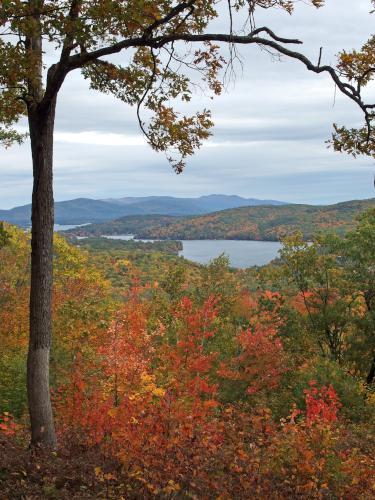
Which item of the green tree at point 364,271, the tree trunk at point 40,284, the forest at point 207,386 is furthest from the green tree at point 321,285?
the tree trunk at point 40,284

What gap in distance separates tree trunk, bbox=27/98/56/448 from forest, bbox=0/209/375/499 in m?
0.88

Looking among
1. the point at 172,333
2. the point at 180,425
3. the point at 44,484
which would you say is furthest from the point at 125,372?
the point at 172,333

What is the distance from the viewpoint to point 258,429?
40.1ft

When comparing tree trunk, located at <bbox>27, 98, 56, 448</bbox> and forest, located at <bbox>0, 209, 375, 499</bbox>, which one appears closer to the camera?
forest, located at <bbox>0, 209, 375, 499</bbox>

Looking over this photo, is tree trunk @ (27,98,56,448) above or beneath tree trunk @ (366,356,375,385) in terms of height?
above

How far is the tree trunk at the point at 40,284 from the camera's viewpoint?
873 centimetres

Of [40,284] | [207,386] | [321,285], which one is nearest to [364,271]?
[321,285]

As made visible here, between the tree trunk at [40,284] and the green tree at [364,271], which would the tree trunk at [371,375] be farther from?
the tree trunk at [40,284]

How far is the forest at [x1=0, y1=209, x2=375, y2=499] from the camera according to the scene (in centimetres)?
847

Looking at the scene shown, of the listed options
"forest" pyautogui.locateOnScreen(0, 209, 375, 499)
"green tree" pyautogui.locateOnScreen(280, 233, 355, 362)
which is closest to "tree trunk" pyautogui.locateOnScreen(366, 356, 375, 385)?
"forest" pyautogui.locateOnScreen(0, 209, 375, 499)

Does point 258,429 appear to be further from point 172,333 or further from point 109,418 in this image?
point 172,333

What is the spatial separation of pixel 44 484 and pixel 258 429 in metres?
6.08

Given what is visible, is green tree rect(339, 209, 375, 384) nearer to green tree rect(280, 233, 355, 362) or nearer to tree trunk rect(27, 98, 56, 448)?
green tree rect(280, 233, 355, 362)

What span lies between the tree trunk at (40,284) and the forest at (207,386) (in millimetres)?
875
